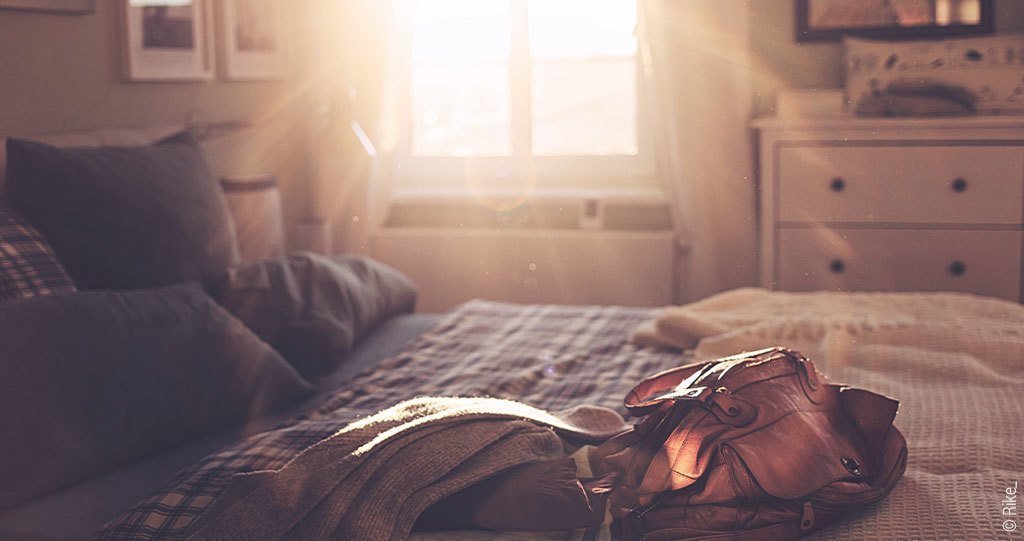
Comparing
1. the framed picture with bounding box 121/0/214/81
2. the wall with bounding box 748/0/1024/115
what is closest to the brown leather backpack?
the framed picture with bounding box 121/0/214/81

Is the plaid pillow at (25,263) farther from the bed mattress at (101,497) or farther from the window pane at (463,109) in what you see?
the window pane at (463,109)

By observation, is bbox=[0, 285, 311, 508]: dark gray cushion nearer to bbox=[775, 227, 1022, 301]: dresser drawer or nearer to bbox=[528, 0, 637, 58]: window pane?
bbox=[775, 227, 1022, 301]: dresser drawer

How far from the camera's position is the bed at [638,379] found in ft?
4.32

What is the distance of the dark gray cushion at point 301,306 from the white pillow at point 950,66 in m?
2.17

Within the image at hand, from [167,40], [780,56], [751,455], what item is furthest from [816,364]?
[780,56]

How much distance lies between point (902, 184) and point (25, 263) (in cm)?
262

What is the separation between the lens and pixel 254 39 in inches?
138

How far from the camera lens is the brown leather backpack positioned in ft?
3.90

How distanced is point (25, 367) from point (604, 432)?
32.3 inches

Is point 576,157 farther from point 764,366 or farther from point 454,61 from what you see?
point 764,366

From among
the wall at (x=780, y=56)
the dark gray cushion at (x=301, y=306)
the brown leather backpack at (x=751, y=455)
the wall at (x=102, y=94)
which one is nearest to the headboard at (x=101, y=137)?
Answer: the wall at (x=102, y=94)

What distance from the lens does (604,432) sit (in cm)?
147

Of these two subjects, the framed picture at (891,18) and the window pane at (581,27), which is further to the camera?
the window pane at (581,27)

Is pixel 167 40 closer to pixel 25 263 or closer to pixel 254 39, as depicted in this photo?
pixel 254 39
